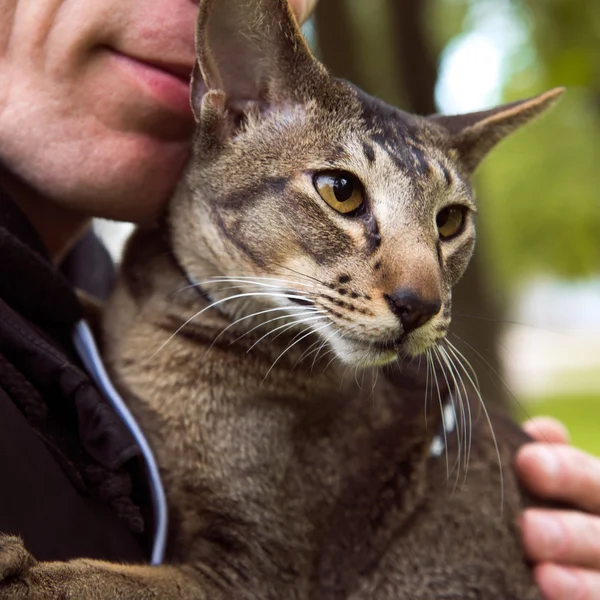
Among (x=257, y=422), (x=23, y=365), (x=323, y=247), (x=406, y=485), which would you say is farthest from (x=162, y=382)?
(x=406, y=485)

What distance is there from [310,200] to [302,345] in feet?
1.43

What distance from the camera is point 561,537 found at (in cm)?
218

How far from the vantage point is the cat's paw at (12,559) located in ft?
4.51

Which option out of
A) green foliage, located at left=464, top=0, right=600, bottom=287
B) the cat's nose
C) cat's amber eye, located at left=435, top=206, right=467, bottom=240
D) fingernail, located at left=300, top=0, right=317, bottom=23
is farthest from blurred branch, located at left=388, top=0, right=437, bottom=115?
the cat's nose

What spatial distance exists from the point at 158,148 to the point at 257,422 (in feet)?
2.56

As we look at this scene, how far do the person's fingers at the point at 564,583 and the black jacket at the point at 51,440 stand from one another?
113 cm

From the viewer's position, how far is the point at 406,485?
2131mm

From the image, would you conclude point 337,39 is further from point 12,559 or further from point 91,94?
point 12,559

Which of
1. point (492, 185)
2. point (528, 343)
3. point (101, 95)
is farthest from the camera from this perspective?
point (528, 343)

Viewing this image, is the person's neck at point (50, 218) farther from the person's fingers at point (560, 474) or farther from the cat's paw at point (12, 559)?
the person's fingers at point (560, 474)

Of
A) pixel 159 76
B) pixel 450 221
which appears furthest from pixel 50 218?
pixel 450 221

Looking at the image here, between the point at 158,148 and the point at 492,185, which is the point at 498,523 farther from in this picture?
the point at 492,185

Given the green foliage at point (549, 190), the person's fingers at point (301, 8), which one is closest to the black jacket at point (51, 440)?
the person's fingers at point (301, 8)

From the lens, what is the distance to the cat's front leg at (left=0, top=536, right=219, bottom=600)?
1.40m
